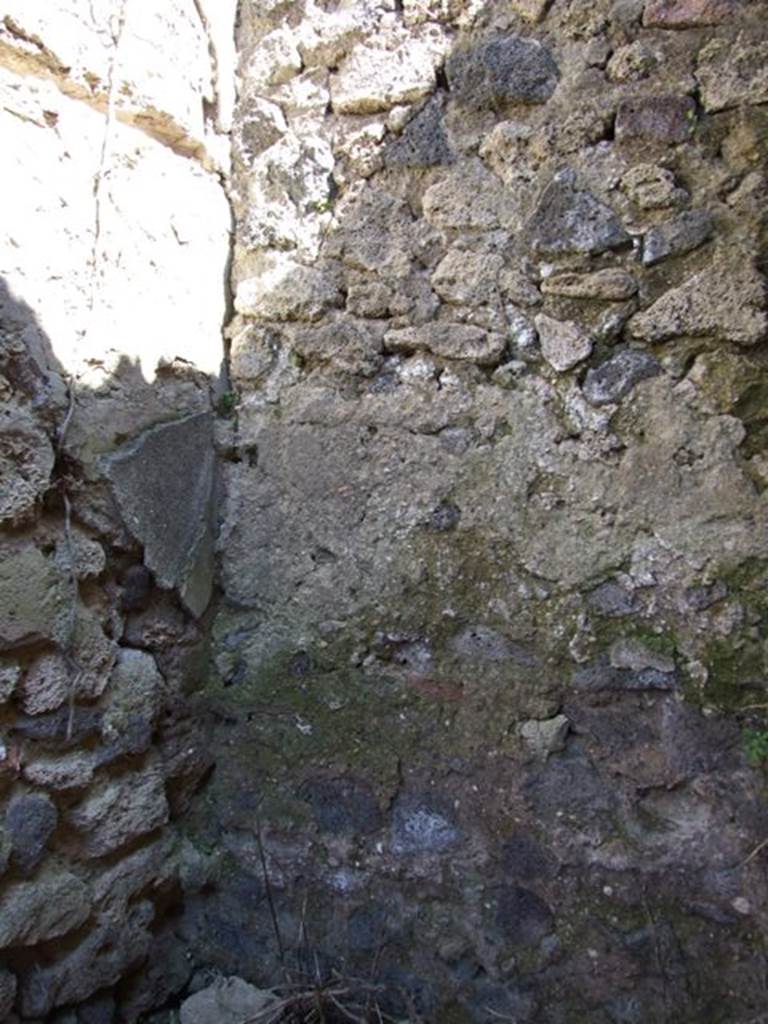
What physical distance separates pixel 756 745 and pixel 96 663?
4.45ft

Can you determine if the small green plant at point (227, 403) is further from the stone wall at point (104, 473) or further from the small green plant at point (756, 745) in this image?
the small green plant at point (756, 745)

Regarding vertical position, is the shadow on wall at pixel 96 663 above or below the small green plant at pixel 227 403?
below

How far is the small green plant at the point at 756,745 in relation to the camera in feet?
4.76

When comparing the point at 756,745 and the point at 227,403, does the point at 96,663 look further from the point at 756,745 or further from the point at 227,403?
the point at 756,745

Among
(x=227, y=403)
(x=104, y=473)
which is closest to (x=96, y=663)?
(x=104, y=473)

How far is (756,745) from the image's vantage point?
146cm

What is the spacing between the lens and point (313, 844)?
1.81 metres

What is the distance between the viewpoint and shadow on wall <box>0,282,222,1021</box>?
151cm

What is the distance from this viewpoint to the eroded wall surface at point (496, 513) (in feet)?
4.93

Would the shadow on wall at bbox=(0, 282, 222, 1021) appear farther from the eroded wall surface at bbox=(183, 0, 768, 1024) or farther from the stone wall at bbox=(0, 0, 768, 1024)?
the eroded wall surface at bbox=(183, 0, 768, 1024)

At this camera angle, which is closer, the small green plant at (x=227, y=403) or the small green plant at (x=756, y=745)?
the small green plant at (x=756, y=745)

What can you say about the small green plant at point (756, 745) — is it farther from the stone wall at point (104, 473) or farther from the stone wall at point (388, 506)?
the stone wall at point (104, 473)

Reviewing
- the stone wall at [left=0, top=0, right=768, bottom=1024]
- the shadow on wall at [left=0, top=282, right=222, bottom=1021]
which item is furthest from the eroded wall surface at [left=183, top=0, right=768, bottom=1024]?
the shadow on wall at [left=0, top=282, right=222, bottom=1021]

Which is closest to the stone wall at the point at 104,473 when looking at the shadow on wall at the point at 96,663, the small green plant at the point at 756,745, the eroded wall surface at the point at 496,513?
the shadow on wall at the point at 96,663
